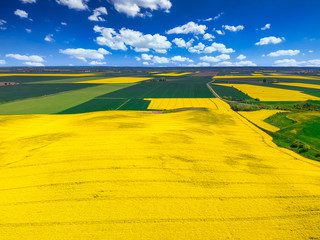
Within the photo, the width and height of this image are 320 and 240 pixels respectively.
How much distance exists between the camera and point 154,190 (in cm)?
1402

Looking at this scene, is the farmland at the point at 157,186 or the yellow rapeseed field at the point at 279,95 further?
the yellow rapeseed field at the point at 279,95

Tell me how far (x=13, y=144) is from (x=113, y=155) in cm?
1582

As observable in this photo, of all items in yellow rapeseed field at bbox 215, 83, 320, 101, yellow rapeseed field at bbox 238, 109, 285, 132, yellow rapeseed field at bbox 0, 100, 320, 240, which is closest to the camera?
yellow rapeseed field at bbox 0, 100, 320, 240

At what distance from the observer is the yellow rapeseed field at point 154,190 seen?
35.2 ft

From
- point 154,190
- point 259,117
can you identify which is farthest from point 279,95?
point 154,190

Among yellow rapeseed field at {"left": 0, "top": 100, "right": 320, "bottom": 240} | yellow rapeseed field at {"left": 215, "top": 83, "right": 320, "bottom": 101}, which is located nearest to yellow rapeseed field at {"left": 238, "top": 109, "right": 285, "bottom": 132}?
yellow rapeseed field at {"left": 0, "top": 100, "right": 320, "bottom": 240}

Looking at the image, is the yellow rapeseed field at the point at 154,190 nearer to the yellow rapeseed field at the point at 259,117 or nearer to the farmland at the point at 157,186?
the farmland at the point at 157,186

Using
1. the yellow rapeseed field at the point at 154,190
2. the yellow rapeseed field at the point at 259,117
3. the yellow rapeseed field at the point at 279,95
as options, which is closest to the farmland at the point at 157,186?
the yellow rapeseed field at the point at 154,190

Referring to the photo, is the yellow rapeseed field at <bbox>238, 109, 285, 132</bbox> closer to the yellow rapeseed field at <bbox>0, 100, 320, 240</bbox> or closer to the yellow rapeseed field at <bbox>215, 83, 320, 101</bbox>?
the yellow rapeseed field at <bbox>0, 100, 320, 240</bbox>

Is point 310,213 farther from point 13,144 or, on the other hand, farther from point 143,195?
point 13,144

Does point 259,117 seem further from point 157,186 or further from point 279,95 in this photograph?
point 279,95

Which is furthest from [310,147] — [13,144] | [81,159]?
[13,144]

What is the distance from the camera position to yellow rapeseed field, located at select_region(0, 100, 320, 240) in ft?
35.2

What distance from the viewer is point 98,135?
26359 millimetres
